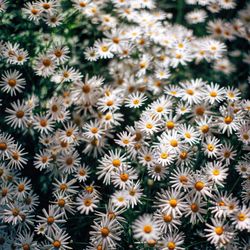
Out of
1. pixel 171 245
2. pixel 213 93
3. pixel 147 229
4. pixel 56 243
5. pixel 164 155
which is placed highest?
pixel 213 93

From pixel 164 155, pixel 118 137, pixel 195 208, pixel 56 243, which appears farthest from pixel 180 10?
pixel 56 243

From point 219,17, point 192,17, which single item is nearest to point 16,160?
point 192,17

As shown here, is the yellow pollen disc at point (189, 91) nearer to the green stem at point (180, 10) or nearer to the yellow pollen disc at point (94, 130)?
the yellow pollen disc at point (94, 130)

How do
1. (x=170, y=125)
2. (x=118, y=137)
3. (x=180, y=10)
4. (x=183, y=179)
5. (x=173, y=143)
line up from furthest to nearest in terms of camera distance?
(x=180, y=10) < (x=118, y=137) < (x=170, y=125) < (x=173, y=143) < (x=183, y=179)

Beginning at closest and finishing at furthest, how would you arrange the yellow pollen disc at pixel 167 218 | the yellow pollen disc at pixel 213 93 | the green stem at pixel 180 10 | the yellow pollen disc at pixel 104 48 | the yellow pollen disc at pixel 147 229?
the yellow pollen disc at pixel 147 229, the yellow pollen disc at pixel 167 218, the yellow pollen disc at pixel 213 93, the yellow pollen disc at pixel 104 48, the green stem at pixel 180 10

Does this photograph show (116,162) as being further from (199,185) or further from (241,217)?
(241,217)

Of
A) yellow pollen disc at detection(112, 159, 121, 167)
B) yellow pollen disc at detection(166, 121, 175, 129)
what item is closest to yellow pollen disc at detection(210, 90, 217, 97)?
yellow pollen disc at detection(166, 121, 175, 129)

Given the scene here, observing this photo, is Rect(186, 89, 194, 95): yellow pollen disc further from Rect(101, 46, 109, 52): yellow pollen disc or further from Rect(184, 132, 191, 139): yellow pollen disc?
Rect(101, 46, 109, 52): yellow pollen disc

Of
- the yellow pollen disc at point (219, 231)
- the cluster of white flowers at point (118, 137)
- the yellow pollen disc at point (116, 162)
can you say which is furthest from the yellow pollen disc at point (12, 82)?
the yellow pollen disc at point (219, 231)
